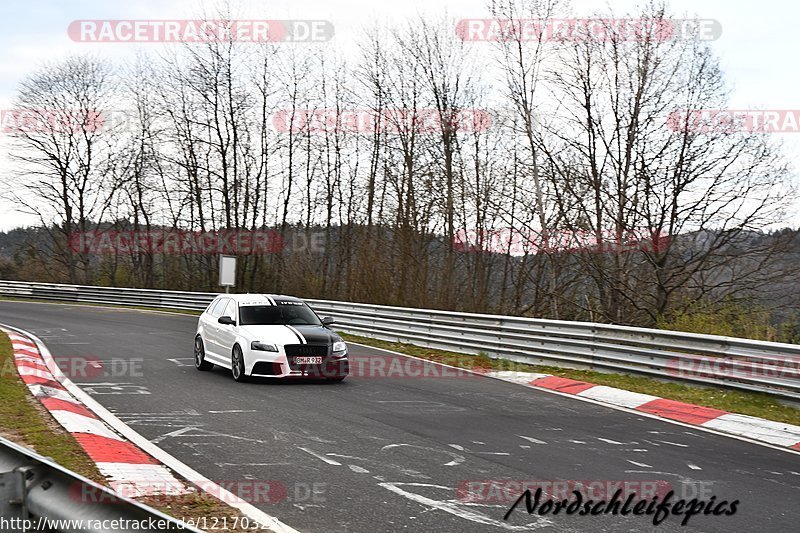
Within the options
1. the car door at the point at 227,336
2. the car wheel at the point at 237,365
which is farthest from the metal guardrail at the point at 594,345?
the car wheel at the point at 237,365

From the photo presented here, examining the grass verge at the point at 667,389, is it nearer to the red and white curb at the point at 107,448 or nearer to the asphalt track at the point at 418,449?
the asphalt track at the point at 418,449

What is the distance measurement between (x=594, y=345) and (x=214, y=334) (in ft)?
23.6

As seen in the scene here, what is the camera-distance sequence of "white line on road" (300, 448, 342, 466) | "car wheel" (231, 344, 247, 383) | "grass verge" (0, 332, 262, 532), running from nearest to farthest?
"grass verge" (0, 332, 262, 532)
"white line on road" (300, 448, 342, 466)
"car wheel" (231, 344, 247, 383)

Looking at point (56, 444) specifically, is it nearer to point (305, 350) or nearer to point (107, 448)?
point (107, 448)

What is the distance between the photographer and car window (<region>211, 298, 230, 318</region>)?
49.3 ft

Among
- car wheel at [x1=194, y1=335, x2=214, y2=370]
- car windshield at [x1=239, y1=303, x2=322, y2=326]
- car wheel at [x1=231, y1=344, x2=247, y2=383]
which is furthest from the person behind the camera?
car wheel at [x1=194, y1=335, x2=214, y2=370]

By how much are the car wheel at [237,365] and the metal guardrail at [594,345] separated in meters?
6.09

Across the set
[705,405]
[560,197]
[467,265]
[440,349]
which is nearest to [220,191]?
[467,265]

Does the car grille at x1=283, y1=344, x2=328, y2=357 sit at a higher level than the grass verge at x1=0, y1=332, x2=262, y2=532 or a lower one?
higher

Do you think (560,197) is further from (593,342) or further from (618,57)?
(593,342)

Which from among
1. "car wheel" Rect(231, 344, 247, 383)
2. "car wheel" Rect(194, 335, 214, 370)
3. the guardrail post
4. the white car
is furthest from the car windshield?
the guardrail post

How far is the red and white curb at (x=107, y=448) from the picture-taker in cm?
627

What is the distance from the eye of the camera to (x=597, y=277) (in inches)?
911

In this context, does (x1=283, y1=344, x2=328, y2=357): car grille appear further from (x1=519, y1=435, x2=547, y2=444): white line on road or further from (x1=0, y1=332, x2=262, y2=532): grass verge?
(x1=519, y1=435, x2=547, y2=444): white line on road
